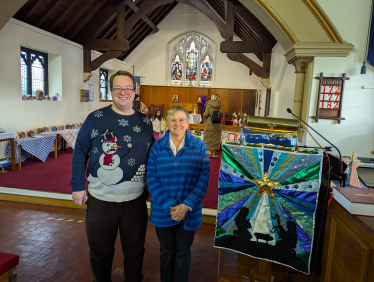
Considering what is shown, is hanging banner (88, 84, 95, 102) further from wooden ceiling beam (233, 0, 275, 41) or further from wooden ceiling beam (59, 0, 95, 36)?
wooden ceiling beam (233, 0, 275, 41)

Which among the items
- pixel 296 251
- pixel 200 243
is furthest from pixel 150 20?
pixel 296 251

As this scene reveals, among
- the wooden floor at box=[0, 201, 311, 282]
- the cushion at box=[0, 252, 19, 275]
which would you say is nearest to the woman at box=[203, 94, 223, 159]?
the wooden floor at box=[0, 201, 311, 282]

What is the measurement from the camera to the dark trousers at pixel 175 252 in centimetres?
169

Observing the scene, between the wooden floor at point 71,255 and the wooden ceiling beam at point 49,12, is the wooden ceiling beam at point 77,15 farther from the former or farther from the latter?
the wooden floor at point 71,255

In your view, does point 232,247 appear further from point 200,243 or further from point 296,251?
point 200,243

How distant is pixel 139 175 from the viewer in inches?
68.9

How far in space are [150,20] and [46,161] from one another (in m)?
7.63

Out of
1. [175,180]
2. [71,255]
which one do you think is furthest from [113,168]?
[71,255]

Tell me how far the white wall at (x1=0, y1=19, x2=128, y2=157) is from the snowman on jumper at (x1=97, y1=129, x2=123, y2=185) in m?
5.07

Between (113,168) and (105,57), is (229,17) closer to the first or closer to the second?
(105,57)

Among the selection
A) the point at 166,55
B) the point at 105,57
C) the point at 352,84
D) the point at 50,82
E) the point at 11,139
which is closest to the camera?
the point at 352,84

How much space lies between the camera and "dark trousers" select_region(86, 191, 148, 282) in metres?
1.71

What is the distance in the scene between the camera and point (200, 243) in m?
2.72

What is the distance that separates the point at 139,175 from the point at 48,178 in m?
3.40
